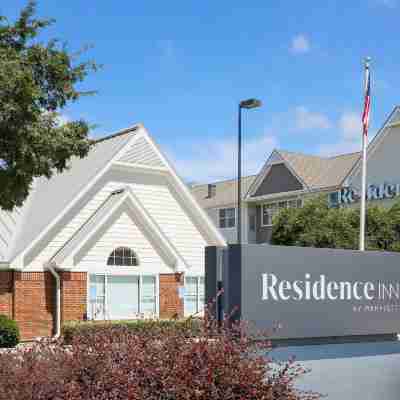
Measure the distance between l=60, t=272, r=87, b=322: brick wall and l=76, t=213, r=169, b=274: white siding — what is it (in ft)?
1.38

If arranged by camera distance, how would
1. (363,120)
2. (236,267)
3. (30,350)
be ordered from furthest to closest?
(363,120) < (236,267) < (30,350)

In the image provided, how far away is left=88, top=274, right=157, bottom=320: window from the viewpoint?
24328 mm

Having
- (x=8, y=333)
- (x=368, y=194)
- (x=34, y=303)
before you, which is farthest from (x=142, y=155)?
(x=368, y=194)

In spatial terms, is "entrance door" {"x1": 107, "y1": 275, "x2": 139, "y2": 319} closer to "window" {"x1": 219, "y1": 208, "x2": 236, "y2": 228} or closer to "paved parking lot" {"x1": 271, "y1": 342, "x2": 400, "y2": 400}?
"paved parking lot" {"x1": 271, "y1": 342, "x2": 400, "y2": 400}

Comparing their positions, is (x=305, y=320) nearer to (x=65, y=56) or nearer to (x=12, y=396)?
(x=12, y=396)

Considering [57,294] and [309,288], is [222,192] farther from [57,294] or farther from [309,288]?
[309,288]

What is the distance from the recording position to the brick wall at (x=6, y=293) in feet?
75.7

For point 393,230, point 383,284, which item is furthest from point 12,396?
point 393,230

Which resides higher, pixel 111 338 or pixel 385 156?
pixel 385 156

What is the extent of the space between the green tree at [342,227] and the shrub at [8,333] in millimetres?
13550

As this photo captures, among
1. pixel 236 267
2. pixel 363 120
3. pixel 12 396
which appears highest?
pixel 363 120

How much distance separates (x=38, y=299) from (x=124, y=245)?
11.6ft

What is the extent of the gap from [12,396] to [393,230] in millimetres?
25846

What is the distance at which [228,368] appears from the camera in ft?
22.4
